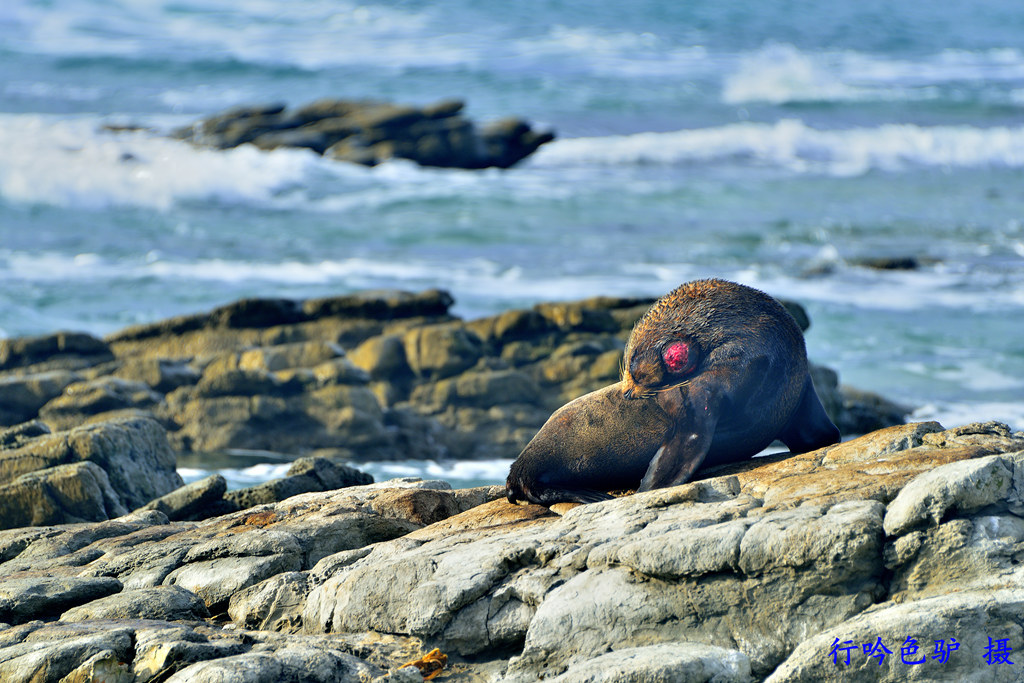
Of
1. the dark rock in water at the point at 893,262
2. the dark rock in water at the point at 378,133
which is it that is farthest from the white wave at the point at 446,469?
the dark rock in water at the point at 378,133

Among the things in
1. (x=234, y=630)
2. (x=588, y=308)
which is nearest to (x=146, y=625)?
(x=234, y=630)

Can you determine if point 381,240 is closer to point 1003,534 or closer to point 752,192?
point 752,192

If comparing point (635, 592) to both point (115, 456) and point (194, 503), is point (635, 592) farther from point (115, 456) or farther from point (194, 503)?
point (115, 456)

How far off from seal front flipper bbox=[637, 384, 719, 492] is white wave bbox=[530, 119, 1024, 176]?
3540 centimetres

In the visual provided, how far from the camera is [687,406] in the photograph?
645 centimetres

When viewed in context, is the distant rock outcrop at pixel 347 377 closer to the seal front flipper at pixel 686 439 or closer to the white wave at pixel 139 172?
the seal front flipper at pixel 686 439

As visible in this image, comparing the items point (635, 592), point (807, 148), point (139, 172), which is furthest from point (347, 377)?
point (807, 148)

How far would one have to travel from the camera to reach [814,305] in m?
23.6

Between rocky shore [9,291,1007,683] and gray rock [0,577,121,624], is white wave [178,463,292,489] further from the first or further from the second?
gray rock [0,577,121,624]

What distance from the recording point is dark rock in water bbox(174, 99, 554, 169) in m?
39.6

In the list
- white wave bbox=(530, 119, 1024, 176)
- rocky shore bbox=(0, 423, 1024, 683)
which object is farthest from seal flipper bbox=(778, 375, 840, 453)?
white wave bbox=(530, 119, 1024, 176)

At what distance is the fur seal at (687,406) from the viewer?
6.43 metres

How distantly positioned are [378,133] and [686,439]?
1365 inches

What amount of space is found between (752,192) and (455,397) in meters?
24.8
